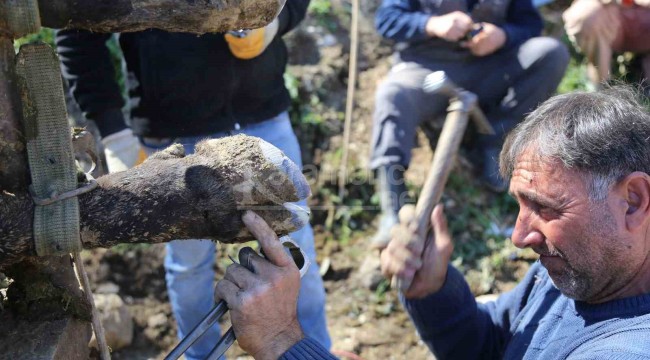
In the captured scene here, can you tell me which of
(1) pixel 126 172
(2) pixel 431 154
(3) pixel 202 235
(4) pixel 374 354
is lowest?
(4) pixel 374 354

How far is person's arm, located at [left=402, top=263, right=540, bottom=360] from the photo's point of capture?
2.26 m

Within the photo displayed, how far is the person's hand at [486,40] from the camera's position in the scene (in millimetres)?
3916

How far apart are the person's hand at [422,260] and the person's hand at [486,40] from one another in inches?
75.2

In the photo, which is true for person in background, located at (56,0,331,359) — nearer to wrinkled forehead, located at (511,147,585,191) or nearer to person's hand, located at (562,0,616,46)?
wrinkled forehead, located at (511,147,585,191)

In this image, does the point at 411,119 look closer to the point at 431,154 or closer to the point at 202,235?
the point at 431,154

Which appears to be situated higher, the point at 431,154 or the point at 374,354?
the point at 431,154

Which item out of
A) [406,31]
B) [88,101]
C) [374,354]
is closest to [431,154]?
[406,31]

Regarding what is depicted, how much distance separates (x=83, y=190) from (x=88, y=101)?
1.61 meters

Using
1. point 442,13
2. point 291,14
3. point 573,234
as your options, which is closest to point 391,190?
point 442,13

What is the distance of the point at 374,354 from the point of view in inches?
148

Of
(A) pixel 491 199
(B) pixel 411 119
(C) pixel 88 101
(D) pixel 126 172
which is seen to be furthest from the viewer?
(A) pixel 491 199

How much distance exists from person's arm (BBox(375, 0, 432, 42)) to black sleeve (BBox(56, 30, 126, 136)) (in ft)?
5.74

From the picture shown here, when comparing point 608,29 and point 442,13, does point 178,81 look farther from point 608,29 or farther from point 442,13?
point 608,29

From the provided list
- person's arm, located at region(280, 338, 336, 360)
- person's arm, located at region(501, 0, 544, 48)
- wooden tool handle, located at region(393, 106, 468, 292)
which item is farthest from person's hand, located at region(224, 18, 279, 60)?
person's arm, located at region(501, 0, 544, 48)
